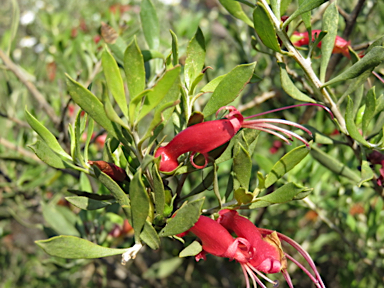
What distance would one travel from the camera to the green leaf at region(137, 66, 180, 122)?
1.34ft

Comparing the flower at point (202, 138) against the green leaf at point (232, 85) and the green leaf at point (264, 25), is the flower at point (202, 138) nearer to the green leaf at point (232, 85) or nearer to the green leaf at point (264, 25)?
the green leaf at point (232, 85)

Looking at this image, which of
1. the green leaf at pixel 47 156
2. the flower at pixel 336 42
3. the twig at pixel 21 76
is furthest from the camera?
the twig at pixel 21 76

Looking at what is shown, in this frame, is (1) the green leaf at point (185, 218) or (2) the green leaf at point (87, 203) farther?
(2) the green leaf at point (87, 203)

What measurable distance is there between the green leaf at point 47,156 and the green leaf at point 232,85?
0.24 m

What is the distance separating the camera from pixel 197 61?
0.57 meters

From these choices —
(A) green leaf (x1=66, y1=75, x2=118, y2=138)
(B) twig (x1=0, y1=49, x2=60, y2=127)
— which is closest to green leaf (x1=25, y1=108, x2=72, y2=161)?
(A) green leaf (x1=66, y1=75, x2=118, y2=138)

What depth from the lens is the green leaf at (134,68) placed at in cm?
44

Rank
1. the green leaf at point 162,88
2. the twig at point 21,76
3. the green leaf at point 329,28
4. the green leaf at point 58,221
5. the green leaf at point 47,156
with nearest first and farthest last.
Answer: the green leaf at point 162,88 → the green leaf at point 47,156 → the green leaf at point 329,28 → the green leaf at point 58,221 → the twig at point 21,76

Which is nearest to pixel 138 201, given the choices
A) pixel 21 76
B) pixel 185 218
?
pixel 185 218

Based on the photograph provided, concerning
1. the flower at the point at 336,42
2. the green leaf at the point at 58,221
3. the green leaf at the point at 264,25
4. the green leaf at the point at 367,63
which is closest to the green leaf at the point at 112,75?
the green leaf at the point at 264,25

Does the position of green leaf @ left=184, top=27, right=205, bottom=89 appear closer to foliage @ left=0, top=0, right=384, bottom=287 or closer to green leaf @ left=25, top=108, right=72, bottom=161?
foliage @ left=0, top=0, right=384, bottom=287

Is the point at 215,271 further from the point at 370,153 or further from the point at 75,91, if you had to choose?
the point at 75,91

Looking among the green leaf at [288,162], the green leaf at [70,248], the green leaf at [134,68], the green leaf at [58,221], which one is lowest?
the green leaf at [58,221]

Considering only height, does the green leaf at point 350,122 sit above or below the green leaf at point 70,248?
above
